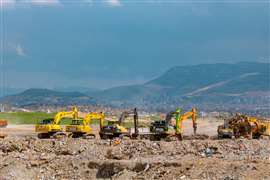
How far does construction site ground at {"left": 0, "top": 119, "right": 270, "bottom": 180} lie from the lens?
27984 mm

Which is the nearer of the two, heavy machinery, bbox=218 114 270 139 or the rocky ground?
the rocky ground

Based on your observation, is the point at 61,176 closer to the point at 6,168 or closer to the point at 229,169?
the point at 6,168

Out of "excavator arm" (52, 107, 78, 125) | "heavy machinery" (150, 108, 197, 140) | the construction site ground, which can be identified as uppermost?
"excavator arm" (52, 107, 78, 125)

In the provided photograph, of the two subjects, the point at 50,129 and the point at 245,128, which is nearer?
the point at 50,129

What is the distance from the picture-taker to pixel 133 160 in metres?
32.2

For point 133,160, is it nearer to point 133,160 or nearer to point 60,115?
point 133,160

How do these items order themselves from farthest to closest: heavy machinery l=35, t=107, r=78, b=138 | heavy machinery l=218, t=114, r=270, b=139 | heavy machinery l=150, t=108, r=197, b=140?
heavy machinery l=218, t=114, r=270, b=139
heavy machinery l=35, t=107, r=78, b=138
heavy machinery l=150, t=108, r=197, b=140

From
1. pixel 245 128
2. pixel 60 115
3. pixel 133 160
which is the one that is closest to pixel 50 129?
pixel 60 115

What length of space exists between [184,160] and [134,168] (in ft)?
8.35

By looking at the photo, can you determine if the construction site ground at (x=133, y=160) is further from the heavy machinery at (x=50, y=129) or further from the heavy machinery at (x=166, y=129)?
the heavy machinery at (x=166, y=129)

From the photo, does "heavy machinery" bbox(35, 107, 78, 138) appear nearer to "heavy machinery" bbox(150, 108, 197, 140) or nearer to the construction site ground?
the construction site ground

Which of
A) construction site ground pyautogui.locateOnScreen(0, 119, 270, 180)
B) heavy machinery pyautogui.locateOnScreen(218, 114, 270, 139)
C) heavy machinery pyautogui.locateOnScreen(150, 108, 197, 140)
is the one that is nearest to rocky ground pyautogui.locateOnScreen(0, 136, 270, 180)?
construction site ground pyautogui.locateOnScreen(0, 119, 270, 180)

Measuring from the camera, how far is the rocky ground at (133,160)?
2798 centimetres

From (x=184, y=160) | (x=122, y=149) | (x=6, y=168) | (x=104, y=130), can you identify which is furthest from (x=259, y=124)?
(x=6, y=168)
